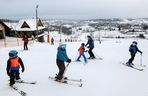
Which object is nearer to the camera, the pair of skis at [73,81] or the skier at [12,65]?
the skier at [12,65]

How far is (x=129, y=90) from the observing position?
8109 mm

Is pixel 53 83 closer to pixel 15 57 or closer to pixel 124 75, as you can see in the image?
pixel 15 57

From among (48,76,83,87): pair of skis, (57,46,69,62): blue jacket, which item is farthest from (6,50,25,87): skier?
(48,76,83,87): pair of skis

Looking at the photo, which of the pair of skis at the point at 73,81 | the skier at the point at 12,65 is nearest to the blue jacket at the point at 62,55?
the pair of skis at the point at 73,81

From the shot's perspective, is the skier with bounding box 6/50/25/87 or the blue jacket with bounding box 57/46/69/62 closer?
the skier with bounding box 6/50/25/87

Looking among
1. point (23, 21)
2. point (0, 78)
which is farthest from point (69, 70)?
point (23, 21)

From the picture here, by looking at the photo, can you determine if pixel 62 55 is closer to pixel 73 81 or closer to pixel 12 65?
pixel 73 81

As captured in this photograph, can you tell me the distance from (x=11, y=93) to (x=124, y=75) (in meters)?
5.41

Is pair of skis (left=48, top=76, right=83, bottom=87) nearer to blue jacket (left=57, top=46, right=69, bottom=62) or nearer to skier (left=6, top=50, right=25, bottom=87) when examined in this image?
blue jacket (left=57, top=46, right=69, bottom=62)

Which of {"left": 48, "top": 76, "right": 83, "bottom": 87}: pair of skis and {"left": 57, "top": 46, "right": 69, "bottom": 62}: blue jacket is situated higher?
{"left": 57, "top": 46, "right": 69, "bottom": 62}: blue jacket

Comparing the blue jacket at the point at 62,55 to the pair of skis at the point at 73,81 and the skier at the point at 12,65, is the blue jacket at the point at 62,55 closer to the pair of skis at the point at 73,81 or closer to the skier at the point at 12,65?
the pair of skis at the point at 73,81

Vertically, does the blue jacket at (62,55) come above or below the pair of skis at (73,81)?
above

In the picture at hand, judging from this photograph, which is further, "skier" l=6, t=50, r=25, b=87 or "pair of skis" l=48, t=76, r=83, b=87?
"pair of skis" l=48, t=76, r=83, b=87

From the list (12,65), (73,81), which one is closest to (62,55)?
(73,81)
